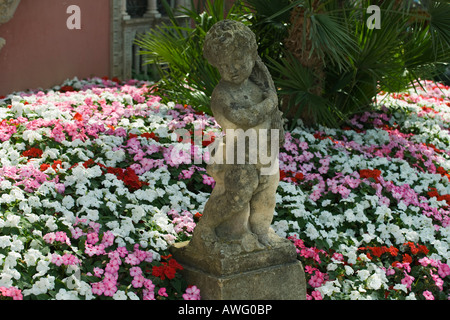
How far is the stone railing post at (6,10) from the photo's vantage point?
24.9ft

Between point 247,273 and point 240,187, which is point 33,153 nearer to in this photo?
point 240,187

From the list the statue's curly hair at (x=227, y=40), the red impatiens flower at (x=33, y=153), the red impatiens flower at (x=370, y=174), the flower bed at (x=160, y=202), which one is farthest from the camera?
the red impatiens flower at (x=370, y=174)

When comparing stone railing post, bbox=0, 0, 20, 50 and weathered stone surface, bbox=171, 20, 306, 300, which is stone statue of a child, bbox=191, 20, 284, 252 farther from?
stone railing post, bbox=0, 0, 20, 50

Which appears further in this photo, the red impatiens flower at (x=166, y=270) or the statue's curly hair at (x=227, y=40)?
the red impatiens flower at (x=166, y=270)

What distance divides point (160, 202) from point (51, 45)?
4.08 m

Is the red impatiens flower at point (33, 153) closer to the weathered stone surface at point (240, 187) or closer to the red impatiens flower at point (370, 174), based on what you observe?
the weathered stone surface at point (240, 187)

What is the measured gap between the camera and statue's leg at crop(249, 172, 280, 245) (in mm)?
4410

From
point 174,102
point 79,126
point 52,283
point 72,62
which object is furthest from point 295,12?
point 52,283

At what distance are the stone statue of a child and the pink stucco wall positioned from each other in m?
4.43

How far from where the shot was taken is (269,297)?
4.50 m

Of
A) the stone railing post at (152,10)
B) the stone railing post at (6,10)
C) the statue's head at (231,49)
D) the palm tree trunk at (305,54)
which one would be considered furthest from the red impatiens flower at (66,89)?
the statue's head at (231,49)

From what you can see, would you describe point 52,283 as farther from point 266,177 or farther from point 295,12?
point 295,12

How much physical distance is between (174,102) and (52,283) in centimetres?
370

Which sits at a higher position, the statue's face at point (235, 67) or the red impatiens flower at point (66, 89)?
the statue's face at point (235, 67)
